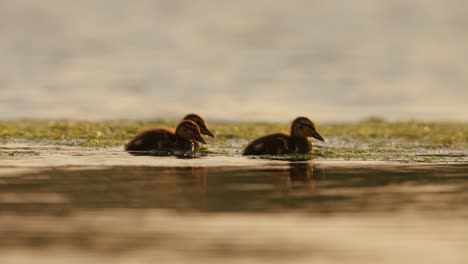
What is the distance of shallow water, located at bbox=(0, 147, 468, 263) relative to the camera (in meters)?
6.88

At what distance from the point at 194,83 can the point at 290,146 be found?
13676 mm

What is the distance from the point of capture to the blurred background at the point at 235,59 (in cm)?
2422

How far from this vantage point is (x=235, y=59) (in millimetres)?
31047

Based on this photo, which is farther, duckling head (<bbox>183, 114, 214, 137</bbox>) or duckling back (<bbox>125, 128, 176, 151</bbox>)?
duckling head (<bbox>183, 114, 214, 137</bbox>)

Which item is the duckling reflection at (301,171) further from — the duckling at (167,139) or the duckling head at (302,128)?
the duckling at (167,139)

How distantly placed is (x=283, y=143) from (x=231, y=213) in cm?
562

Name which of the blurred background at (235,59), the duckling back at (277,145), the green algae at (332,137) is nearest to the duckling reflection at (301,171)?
the green algae at (332,137)

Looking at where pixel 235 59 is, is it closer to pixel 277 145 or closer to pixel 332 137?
pixel 332 137

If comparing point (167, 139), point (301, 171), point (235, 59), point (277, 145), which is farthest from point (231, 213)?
point (235, 59)

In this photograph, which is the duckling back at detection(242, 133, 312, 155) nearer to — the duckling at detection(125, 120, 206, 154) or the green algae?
the green algae

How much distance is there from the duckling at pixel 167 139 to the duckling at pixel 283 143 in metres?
1.07

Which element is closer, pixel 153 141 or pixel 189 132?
pixel 153 141

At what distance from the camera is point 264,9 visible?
39219 millimetres

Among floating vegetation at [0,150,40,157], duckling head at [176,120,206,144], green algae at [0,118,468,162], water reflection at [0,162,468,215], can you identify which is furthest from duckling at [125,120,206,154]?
water reflection at [0,162,468,215]
